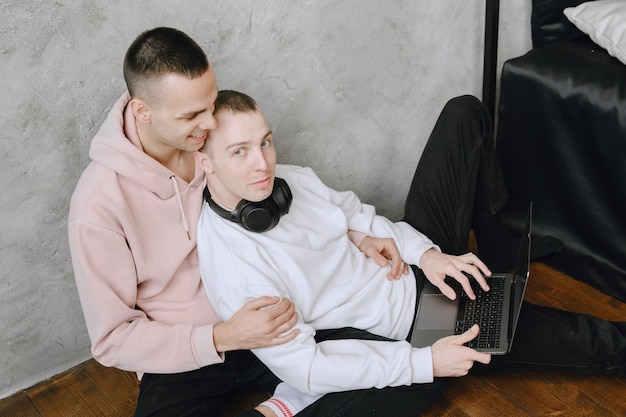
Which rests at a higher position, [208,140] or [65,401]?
[208,140]

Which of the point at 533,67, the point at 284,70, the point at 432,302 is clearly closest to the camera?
the point at 432,302

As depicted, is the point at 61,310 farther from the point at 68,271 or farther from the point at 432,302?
the point at 432,302

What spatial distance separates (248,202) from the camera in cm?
146

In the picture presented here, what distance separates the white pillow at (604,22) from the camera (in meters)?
1.90

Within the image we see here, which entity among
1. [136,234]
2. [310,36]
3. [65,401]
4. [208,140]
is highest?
[310,36]

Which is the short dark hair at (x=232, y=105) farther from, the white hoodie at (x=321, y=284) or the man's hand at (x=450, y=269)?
→ the man's hand at (x=450, y=269)

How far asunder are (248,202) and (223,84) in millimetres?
401

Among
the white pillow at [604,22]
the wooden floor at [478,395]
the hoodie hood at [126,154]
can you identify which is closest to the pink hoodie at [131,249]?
the hoodie hood at [126,154]

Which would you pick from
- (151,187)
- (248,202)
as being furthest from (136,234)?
(248,202)

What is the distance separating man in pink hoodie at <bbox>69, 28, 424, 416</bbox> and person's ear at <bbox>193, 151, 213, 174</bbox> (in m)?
0.02

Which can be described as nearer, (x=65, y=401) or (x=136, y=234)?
(x=136, y=234)

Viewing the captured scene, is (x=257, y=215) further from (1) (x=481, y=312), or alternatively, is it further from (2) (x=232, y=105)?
(1) (x=481, y=312)

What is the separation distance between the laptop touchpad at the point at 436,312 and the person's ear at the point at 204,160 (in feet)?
1.72

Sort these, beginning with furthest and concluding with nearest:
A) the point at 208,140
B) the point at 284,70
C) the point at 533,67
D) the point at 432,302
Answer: the point at 533,67 → the point at 284,70 → the point at 432,302 → the point at 208,140
